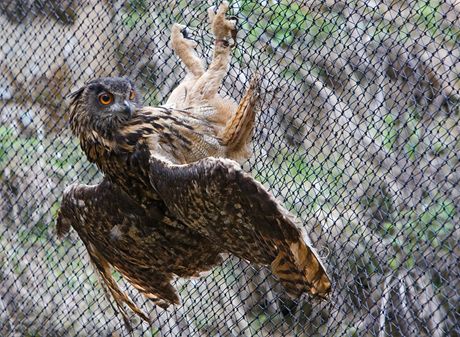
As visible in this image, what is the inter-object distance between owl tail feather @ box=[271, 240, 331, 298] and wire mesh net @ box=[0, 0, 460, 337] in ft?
1.45

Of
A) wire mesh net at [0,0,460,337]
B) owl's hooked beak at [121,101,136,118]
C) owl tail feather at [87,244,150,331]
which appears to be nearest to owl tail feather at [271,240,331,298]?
wire mesh net at [0,0,460,337]

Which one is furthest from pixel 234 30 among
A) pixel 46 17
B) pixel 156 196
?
pixel 46 17

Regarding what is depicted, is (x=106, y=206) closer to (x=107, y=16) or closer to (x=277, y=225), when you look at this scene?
→ (x=277, y=225)

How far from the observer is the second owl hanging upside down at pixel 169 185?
7.81 ft

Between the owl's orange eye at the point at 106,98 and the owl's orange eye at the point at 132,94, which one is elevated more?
the owl's orange eye at the point at 132,94

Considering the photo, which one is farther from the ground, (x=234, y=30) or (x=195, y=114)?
(x=234, y=30)

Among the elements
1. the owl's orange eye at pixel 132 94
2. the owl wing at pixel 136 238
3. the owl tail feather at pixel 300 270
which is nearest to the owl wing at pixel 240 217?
the owl tail feather at pixel 300 270

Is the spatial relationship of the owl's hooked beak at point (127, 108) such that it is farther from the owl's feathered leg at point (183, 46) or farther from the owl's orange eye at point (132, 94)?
the owl's feathered leg at point (183, 46)

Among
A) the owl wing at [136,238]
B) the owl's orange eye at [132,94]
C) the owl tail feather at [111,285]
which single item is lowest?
the owl tail feather at [111,285]

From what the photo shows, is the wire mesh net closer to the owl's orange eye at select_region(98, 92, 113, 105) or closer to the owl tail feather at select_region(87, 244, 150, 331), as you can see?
the owl tail feather at select_region(87, 244, 150, 331)

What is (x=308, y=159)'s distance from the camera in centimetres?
381

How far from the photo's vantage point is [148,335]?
4.22m

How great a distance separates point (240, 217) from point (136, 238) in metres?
0.68

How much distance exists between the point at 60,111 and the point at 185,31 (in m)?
1.70
